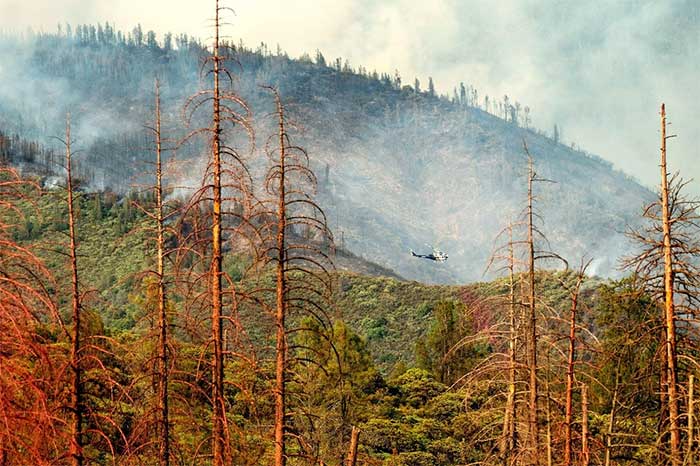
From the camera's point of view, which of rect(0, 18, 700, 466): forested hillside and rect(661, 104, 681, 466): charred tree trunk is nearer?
rect(0, 18, 700, 466): forested hillside

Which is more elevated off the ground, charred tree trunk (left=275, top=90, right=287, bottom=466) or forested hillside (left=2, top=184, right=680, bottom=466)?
charred tree trunk (left=275, top=90, right=287, bottom=466)

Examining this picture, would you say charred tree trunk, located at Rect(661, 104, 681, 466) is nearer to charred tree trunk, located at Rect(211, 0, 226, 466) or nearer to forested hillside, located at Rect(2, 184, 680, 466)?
forested hillside, located at Rect(2, 184, 680, 466)

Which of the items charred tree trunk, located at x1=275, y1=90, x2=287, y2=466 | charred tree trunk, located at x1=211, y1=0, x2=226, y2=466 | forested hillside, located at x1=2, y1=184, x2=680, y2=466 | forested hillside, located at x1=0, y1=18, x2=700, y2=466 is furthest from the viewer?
forested hillside, located at x1=2, y1=184, x2=680, y2=466

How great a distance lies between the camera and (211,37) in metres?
13.8

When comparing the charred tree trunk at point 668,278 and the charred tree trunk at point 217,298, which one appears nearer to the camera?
the charred tree trunk at point 217,298

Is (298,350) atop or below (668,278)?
below

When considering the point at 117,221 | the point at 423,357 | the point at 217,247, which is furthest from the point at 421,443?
the point at 117,221

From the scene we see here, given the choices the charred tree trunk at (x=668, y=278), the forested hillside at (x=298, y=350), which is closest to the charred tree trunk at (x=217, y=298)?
the forested hillside at (x=298, y=350)

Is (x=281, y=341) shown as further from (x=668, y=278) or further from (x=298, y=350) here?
(x=298, y=350)

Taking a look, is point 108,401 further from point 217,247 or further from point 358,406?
point 217,247

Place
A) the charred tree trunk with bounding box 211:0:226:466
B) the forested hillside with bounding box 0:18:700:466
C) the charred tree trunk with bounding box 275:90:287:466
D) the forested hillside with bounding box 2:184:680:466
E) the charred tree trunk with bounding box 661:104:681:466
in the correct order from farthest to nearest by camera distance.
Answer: the charred tree trunk with bounding box 661:104:681:466
the forested hillside with bounding box 2:184:680:466
the charred tree trunk with bounding box 275:90:287:466
the charred tree trunk with bounding box 211:0:226:466
the forested hillside with bounding box 0:18:700:466

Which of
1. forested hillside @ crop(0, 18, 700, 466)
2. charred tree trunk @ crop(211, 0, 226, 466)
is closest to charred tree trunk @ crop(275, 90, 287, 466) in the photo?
forested hillside @ crop(0, 18, 700, 466)

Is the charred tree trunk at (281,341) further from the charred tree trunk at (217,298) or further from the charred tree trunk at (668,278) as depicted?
the charred tree trunk at (668,278)

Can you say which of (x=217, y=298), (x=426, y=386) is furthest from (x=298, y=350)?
(x=217, y=298)
